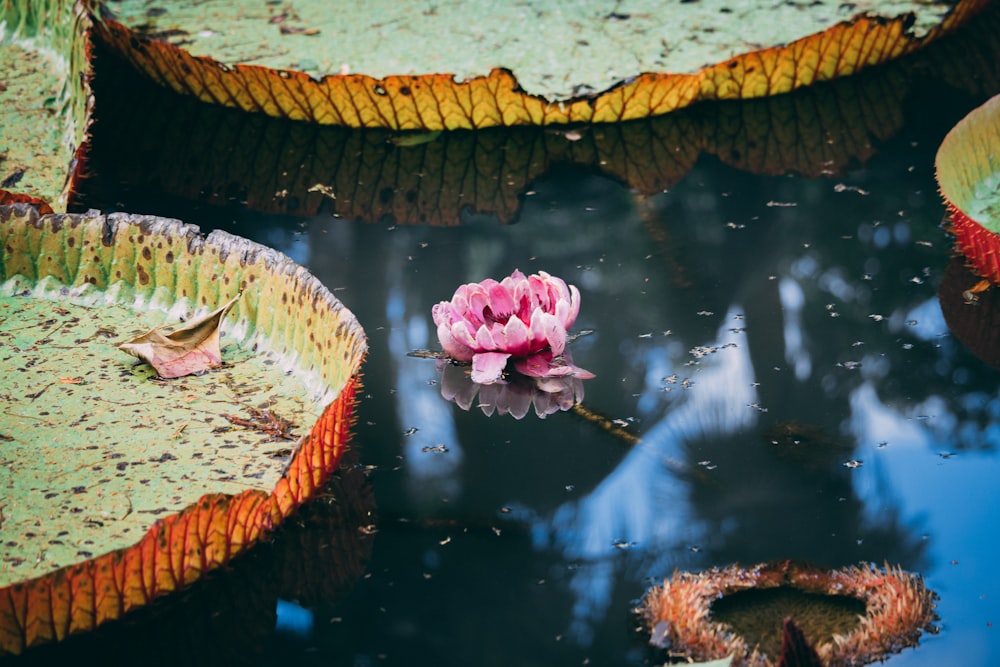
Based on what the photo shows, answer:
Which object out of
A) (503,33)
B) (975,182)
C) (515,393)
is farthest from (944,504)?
(503,33)

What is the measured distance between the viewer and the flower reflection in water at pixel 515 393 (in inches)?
82.7

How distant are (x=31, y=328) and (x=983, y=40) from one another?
2.98m

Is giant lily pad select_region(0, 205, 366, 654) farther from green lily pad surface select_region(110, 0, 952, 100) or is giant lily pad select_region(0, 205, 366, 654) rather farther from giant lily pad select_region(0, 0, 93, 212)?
green lily pad surface select_region(110, 0, 952, 100)

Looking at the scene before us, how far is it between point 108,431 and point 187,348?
0.77ft

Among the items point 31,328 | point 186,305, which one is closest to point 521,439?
point 186,305

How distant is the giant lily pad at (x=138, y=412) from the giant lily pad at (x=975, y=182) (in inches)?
54.7

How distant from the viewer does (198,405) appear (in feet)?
6.53

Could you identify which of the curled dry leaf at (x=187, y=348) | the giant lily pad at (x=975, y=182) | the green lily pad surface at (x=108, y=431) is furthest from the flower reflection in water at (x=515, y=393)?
the giant lily pad at (x=975, y=182)

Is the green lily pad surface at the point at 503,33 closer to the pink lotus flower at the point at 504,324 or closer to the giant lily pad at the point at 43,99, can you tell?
the giant lily pad at the point at 43,99

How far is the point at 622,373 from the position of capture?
7.07ft

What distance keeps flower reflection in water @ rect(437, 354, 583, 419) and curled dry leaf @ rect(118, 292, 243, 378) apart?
452 millimetres

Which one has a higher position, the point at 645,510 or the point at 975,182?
the point at 975,182

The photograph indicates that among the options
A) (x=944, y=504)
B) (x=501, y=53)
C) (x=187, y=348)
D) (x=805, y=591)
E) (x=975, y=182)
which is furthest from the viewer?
(x=501, y=53)

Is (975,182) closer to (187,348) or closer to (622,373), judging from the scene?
(622,373)
